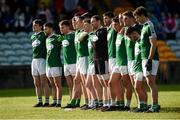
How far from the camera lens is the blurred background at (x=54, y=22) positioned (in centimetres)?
3228

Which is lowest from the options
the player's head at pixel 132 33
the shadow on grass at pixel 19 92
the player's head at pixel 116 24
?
the shadow on grass at pixel 19 92

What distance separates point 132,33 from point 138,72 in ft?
3.23

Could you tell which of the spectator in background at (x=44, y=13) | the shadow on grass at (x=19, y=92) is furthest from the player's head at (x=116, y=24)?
the spectator in background at (x=44, y=13)

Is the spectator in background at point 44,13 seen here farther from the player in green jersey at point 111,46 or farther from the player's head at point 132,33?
the player's head at point 132,33

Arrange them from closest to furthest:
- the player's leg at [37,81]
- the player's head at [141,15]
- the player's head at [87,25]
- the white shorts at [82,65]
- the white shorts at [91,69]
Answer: the player's head at [141,15] → the white shorts at [91,69] → the player's head at [87,25] → the white shorts at [82,65] → the player's leg at [37,81]

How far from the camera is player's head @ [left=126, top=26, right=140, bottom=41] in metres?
19.0

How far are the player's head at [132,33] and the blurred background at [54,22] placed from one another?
1344 centimetres

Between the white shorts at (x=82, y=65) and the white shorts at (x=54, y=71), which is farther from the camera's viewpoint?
the white shorts at (x=54, y=71)

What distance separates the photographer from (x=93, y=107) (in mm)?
20266

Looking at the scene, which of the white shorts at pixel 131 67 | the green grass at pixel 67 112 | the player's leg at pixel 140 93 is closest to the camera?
the green grass at pixel 67 112

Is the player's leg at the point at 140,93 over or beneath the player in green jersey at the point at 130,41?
beneath

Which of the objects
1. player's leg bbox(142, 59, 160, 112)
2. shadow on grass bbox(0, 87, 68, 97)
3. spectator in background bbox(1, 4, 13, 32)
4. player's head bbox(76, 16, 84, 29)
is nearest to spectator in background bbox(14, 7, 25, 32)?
spectator in background bbox(1, 4, 13, 32)

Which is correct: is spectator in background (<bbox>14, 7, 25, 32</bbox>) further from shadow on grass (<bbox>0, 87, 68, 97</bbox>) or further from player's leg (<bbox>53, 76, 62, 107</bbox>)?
player's leg (<bbox>53, 76, 62, 107</bbox>)

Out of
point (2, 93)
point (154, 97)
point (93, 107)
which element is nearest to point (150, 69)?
point (154, 97)
